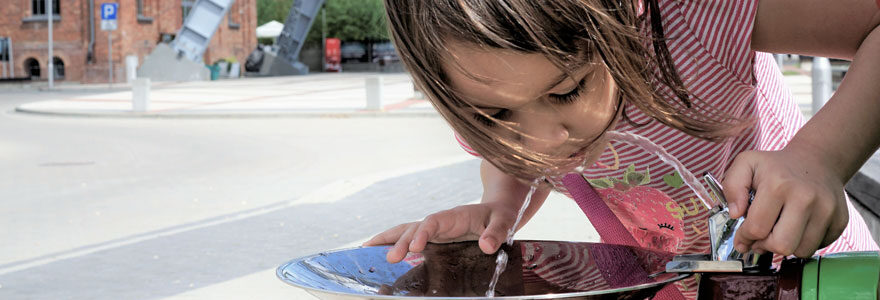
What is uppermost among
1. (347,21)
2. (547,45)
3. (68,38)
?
(347,21)

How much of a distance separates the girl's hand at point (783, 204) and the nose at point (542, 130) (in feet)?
0.89

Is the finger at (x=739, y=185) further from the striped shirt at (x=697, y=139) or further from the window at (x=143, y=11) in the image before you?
the window at (x=143, y=11)

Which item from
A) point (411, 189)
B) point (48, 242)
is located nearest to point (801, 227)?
point (48, 242)

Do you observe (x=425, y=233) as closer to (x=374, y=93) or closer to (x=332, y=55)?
(x=374, y=93)

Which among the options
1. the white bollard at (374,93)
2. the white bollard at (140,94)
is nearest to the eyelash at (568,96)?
the white bollard at (374,93)

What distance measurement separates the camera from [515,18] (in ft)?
3.70

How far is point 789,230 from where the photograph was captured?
1034 millimetres

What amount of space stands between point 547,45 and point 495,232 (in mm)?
414

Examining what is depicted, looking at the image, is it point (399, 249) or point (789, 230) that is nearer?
point (789, 230)

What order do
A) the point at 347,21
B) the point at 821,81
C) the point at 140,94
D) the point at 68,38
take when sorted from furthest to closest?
the point at 347,21
the point at 68,38
the point at 140,94
the point at 821,81

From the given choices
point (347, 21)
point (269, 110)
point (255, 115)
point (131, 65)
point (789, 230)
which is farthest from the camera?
point (347, 21)

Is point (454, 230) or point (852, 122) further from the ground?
point (852, 122)

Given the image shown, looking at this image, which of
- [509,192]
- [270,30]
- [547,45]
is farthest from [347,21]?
[547,45]

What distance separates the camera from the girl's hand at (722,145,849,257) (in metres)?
1.04
